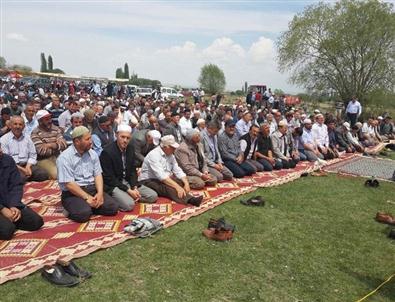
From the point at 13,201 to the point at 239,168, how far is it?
4.92 metres

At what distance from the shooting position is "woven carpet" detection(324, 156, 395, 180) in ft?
31.4

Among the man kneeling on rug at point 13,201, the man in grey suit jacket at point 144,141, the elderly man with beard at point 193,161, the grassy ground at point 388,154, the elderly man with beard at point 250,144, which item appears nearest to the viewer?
the man kneeling on rug at point 13,201

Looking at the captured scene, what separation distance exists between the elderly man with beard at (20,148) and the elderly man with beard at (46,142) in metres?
0.49

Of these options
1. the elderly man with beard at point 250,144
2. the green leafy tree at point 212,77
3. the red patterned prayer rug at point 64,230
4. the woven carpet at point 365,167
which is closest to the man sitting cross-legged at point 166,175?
the red patterned prayer rug at point 64,230

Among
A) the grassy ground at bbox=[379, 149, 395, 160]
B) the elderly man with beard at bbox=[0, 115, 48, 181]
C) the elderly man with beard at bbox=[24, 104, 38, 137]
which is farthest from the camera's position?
the grassy ground at bbox=[379, 149, 395, 160]

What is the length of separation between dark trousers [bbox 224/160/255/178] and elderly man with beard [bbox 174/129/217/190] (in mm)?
998

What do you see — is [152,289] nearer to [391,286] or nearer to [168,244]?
[168,244]

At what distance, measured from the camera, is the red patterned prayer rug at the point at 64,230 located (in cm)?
403

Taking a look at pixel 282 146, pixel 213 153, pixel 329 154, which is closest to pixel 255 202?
pixel 213 153

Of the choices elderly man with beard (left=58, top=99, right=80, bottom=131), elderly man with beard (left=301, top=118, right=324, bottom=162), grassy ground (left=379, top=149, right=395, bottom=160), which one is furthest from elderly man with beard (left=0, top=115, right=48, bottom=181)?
grassy ground (left=379, top=149, right=395, bottom=160)

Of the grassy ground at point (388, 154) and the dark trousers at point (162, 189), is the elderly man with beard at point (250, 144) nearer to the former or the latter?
the dark trousers at point (162, 189)

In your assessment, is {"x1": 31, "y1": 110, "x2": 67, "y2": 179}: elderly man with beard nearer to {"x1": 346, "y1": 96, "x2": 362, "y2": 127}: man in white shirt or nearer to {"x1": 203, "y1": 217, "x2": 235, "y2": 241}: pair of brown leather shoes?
{"x1": 203, "y1": 217, "x2": 235, "y2": 241}: pair of brown leather shoes

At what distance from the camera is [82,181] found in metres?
5.55

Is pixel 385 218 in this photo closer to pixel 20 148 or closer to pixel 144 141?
pixel 144 141
